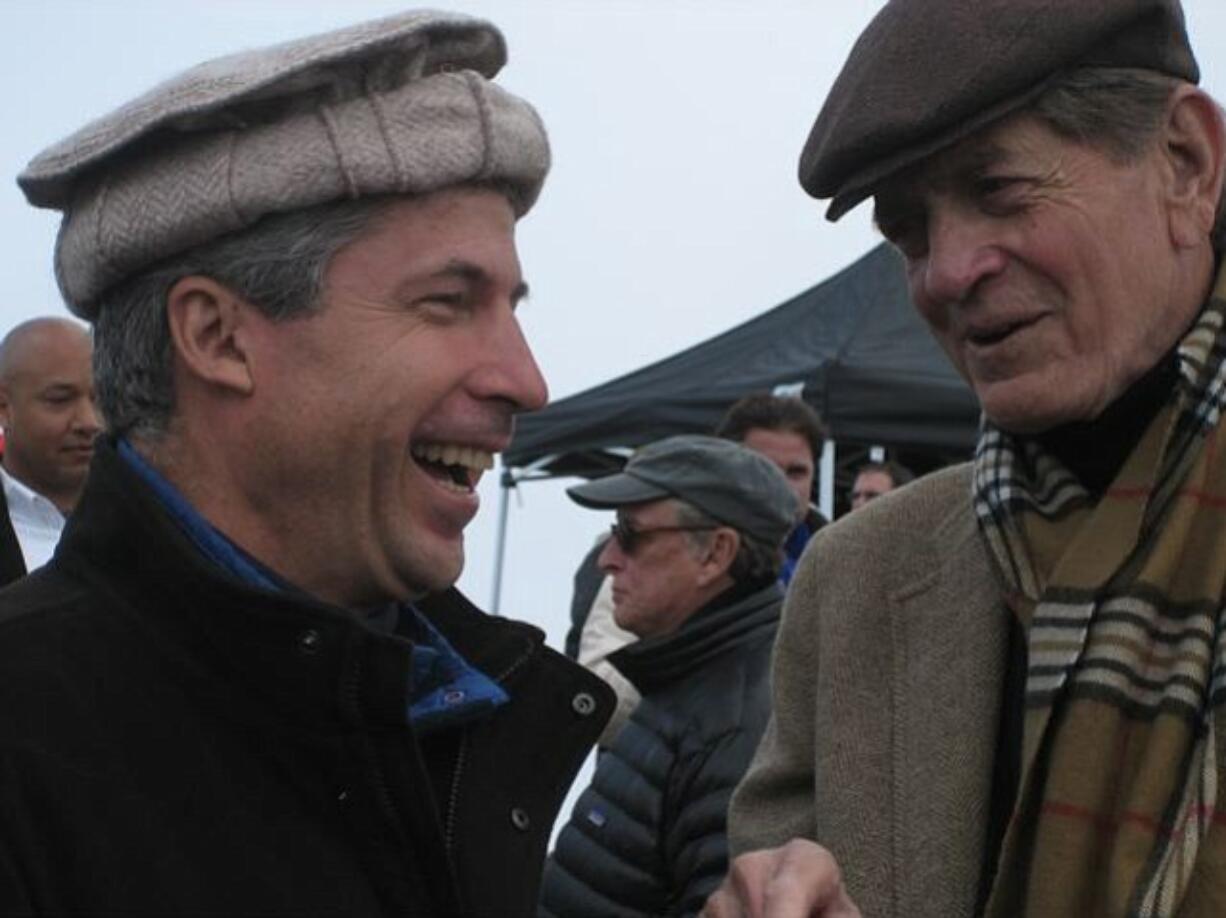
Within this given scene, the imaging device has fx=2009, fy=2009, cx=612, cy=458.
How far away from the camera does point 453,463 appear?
6.52 ft

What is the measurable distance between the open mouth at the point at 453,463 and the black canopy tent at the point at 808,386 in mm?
6162


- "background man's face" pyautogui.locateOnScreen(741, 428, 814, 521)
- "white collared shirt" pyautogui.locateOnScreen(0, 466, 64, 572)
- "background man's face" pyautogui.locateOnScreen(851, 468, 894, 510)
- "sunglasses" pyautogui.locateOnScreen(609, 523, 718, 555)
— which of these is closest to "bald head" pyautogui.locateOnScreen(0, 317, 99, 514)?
"white collared shirt" pyautogui.locateOnScreen(0, 466, 64, 572)

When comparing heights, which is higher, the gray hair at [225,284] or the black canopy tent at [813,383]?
the gray hair at [225,284]

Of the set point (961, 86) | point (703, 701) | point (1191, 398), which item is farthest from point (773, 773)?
point (703, 701)

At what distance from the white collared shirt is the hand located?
3227 mm

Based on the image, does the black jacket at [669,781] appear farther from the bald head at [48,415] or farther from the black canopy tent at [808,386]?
the black canopy tent at [808,386]

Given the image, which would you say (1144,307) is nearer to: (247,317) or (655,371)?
(247,317)

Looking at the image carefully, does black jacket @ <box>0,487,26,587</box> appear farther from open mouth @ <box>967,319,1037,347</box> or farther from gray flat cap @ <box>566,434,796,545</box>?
open mouth @ <box>967,319,1037,347</box>

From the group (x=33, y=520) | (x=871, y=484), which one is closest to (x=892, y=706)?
(x=33, y=520)

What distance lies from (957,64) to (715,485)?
2.29 metres

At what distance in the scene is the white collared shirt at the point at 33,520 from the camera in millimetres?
4812

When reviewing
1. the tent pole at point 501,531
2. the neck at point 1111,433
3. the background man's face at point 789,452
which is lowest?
the tent pole at point 501,531

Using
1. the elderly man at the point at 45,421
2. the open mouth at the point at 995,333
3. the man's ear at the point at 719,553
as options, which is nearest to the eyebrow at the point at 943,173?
the open mouth at the point at 995,333

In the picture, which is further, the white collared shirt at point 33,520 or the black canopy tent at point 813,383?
the black canopy tent at point 813,383
